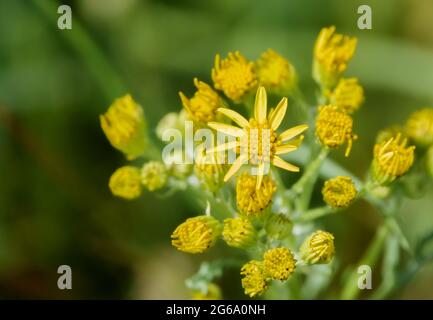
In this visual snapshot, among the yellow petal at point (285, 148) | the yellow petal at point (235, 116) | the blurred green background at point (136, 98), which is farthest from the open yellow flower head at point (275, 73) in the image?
the blurred green background at point (136, 98)

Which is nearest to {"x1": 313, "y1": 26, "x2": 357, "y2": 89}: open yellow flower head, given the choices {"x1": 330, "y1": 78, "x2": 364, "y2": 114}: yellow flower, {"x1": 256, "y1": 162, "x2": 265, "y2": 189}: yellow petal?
{"x1": 330, "y1": 78, "x2": 364, "y2": 114}: yellow flower

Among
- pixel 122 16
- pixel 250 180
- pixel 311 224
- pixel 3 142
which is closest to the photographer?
pixel 250 180

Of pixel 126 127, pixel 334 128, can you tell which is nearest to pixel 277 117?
pixel 334 128

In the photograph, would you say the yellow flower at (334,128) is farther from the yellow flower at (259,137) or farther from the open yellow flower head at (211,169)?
the open yellow flower head at (211,169)

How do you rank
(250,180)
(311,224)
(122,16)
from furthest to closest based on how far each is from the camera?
(122,16) < (311,224) < (250,180)
